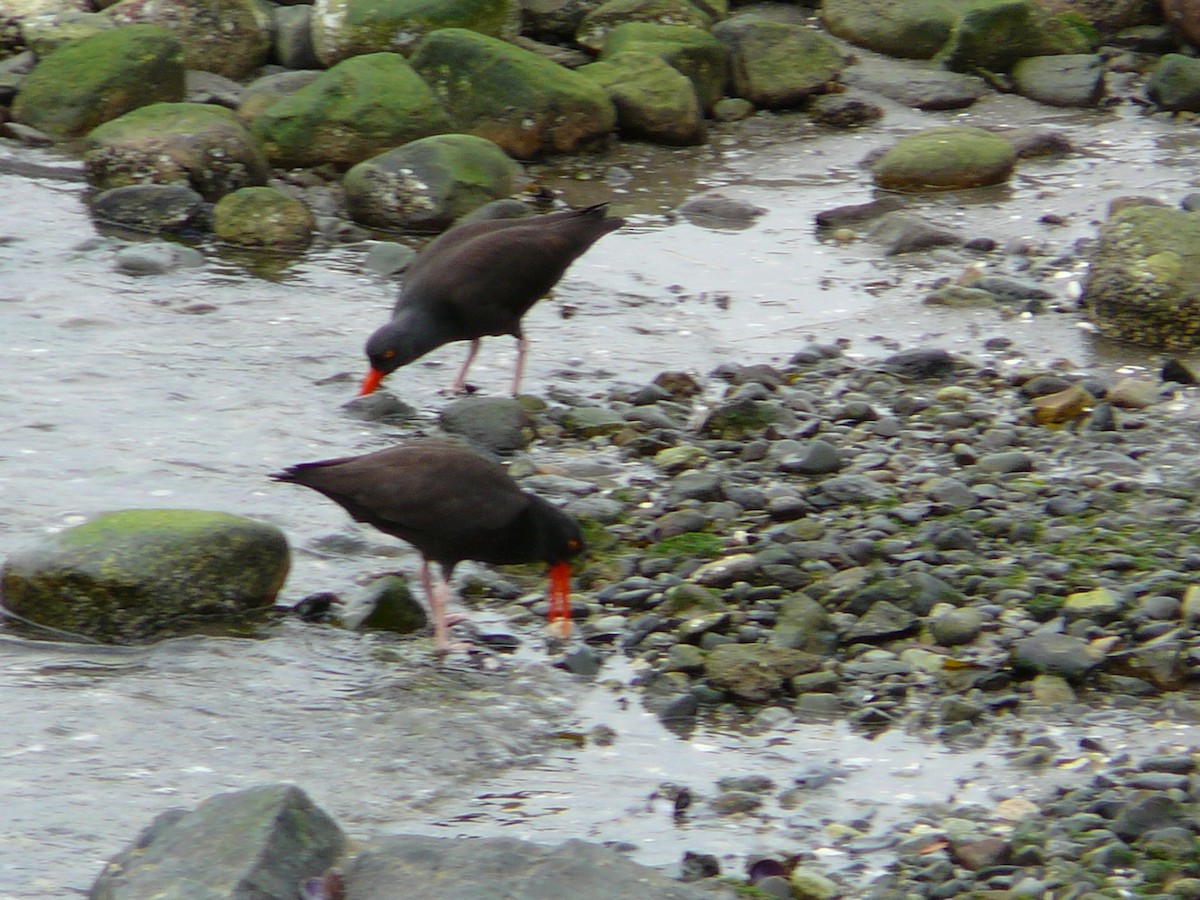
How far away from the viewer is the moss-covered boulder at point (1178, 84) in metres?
12.1

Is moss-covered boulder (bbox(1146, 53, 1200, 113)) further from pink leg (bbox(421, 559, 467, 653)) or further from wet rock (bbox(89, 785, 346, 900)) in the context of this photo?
wet rock (bbox(89, 785, 346, 900))

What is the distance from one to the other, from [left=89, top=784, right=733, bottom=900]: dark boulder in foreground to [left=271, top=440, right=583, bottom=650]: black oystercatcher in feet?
5.82

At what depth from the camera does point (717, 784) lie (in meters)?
4.28

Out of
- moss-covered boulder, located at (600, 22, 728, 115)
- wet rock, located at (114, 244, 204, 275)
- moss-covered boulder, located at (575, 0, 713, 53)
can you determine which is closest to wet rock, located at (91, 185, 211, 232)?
wet rock, located at (114, 244, 204, 275)

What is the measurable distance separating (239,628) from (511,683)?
91cm

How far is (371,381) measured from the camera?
6.94 m

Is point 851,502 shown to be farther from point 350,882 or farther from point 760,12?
point 760,12

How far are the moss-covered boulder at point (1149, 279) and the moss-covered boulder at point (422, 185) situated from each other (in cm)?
345

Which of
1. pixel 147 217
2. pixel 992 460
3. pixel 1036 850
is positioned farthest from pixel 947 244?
pixel 1036 850

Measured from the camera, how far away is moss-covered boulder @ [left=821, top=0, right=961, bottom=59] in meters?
13.0

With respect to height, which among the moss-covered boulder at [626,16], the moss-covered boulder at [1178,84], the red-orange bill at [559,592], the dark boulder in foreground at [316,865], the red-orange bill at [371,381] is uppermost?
the dark boulder in foreground at [316,865]

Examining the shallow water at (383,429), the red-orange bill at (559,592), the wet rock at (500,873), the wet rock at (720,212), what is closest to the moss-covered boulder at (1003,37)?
the shallow water at (383,429)

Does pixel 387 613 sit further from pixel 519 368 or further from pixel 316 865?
pixel 519 368

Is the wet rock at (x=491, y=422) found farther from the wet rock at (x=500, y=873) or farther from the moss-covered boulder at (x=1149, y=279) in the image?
the wet rock at (x=500, y=873)
